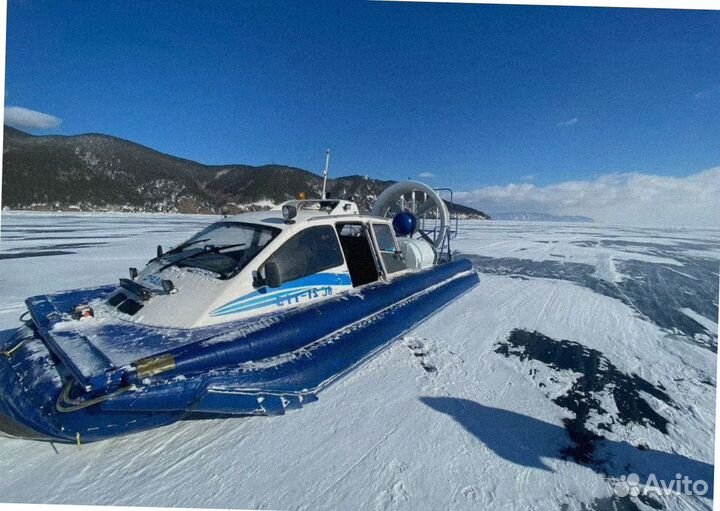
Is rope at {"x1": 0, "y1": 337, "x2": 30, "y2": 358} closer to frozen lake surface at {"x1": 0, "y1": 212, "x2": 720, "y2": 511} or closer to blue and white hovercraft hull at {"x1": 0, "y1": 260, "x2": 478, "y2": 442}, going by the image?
blue and white hovercraft hull at {"x1": 0, "y1": 260, "x2": 478, "y2": 442}

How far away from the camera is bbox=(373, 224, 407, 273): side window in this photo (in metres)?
5.00

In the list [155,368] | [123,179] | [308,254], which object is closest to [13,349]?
[155,368]

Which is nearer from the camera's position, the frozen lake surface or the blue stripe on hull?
the frozen lake surface

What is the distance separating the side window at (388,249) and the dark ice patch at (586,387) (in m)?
1.74

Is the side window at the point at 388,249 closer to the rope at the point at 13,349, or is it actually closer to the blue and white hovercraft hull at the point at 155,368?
the blue and white hovercraft hull at the point at 155,368

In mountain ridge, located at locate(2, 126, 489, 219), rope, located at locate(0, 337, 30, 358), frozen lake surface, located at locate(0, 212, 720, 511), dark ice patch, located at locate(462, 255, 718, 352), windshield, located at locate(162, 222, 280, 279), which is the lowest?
frozen lake surface, located at locate(0, 212, 720, 511)

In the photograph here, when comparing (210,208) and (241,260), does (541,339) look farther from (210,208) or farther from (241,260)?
(210,208)

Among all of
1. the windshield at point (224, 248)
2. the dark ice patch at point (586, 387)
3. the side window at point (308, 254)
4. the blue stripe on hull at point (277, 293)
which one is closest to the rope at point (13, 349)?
the windshield at point (224, 248)

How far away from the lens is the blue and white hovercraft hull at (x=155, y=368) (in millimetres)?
2035

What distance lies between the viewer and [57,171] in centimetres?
6066

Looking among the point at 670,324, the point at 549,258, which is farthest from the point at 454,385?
the point at 549,258

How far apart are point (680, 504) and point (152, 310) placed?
146 inches

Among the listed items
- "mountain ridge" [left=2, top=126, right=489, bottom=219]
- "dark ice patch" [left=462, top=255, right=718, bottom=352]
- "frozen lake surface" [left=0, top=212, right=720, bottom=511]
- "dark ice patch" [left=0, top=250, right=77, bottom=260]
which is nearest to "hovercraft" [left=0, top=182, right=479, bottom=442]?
"frozen lake surface" [left=0, top=212, right=720, bottom=511]

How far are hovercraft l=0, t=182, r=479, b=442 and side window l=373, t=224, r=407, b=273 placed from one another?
0.81 ft
